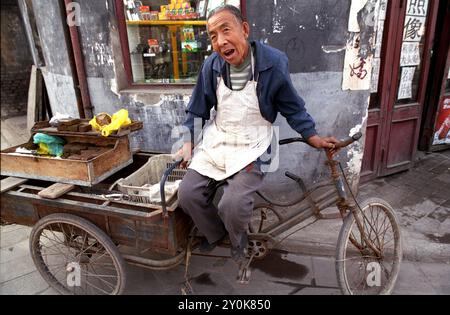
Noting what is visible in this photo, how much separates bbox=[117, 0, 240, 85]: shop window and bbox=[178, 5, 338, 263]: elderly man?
1770 mm

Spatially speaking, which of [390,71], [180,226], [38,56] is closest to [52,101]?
[38,56]

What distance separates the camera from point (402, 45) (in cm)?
400

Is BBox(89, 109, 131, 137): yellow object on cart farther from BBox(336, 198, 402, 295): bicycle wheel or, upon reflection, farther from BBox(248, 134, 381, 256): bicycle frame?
BBox(336, 198, 402, 295): bicycle wheel

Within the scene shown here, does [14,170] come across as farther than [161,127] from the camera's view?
No

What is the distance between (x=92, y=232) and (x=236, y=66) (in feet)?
5.33

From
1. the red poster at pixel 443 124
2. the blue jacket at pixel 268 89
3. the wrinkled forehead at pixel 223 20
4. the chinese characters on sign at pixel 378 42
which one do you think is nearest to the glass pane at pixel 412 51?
the chinese characters on sign at pixel 378 42

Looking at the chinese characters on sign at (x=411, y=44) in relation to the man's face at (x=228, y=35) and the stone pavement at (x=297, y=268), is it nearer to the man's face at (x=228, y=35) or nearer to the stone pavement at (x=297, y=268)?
the stone pavement at (x=297, y=268)

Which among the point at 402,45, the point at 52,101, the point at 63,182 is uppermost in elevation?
the point at 402,45

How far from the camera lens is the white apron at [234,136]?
2381 mm

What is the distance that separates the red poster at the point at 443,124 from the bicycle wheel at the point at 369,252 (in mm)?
3044

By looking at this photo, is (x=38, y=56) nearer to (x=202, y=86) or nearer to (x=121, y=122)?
(x=121, y=122)

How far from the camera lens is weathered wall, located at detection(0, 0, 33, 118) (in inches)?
348

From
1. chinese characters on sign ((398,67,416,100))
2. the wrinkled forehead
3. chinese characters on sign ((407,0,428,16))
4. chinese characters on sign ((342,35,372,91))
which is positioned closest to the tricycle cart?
the wrinkled forehead

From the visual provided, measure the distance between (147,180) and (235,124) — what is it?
1043 millimetres
